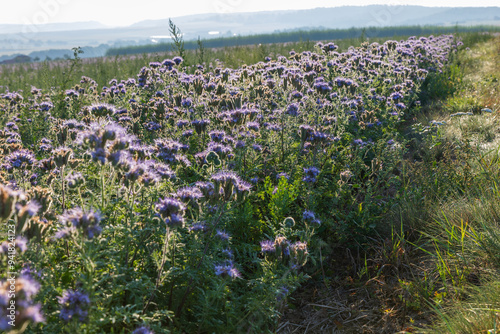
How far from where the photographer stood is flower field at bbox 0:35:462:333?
1.97 metres

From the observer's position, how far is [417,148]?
6020mm

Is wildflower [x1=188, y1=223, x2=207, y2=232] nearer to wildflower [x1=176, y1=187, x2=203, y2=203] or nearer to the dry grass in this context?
wildflower [x1=176, y1=187, x2=203, y2=203]

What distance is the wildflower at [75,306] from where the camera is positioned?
1.70 meters

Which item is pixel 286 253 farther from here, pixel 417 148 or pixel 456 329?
pixel 417 148

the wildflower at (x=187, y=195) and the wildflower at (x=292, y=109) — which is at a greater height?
the wildflower at (x=292, y=109)

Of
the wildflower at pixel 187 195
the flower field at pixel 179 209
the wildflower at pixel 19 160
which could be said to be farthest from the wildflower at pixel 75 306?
the wildflower at pixel 19 160

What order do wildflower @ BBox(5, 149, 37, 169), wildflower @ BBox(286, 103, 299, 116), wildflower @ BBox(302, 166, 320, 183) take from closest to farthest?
wildflower @ BBox(5, 149, 37, 169)
wildflower @ BBox(302, 166, 320, 183)
wildflower @ BBox(286, 103, 299, 116)

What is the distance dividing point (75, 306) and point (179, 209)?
74 centimetres

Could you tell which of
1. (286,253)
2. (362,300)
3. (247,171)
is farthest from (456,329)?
(247,171)

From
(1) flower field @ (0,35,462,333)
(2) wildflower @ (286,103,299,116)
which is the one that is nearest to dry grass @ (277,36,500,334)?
(1) flower field @ (0,35,462,333)

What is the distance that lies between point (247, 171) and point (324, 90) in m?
1.97

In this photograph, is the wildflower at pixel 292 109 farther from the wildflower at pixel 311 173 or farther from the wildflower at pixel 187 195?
the wildflower at pixel 187 195

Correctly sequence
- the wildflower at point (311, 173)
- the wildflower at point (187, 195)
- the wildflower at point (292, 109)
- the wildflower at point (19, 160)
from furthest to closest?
1. the wildflower at point (292, 109)
2. the wildflower at point (311, 173)
3. the wildflower at point (19, 160)
4. the wildflower at point (187, 195)

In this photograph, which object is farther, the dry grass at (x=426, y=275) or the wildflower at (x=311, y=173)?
the wildflower at (x=311, y=173)
